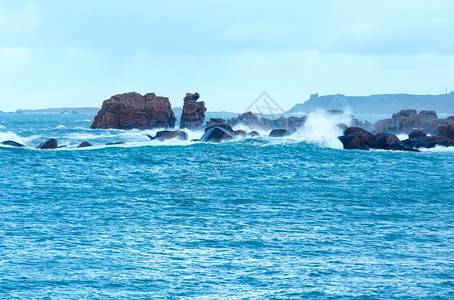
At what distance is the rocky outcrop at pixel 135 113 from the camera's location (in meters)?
123

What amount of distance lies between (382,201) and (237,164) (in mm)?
18930

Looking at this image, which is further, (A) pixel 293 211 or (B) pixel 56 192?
(B) pixel 56 192

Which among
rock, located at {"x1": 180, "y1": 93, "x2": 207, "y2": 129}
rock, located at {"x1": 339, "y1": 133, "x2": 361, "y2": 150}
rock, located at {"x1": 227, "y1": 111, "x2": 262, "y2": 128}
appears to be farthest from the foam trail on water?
rock, located at {"x1": 180, "y1": 93, "x2": 207, "y2": 129}

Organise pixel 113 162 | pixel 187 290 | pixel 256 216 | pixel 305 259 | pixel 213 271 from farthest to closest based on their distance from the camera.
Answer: pixel 113 162 < pixel 256 216 < pixel 305 259 < pixel 213 271 < pixel 187 290

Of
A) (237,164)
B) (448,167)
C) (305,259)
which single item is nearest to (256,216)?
(305,259)

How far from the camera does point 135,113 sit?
12481cm

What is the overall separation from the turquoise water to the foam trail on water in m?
14.9

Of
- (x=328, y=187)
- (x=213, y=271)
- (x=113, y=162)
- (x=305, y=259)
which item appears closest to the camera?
(x=213, y=271)

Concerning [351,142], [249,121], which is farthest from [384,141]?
[249,121]

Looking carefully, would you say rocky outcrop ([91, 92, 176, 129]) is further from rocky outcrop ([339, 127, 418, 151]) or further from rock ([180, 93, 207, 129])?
rocky outcrop ([339, 127, 418, 151])

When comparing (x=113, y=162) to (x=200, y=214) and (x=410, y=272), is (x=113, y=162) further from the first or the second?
(x=410, y=272)

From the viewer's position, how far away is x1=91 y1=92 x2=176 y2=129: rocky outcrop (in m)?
123

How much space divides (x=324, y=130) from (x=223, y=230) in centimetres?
6303

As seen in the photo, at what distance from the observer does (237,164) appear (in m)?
51.0
